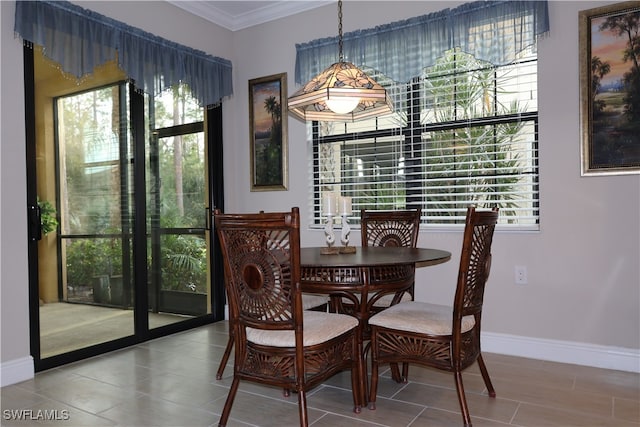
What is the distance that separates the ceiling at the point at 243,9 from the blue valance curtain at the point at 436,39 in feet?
1.26

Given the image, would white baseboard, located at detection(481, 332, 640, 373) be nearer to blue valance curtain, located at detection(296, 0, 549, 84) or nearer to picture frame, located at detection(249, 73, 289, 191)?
blue valance curtain, located at detection(296, 0, 549, 84)

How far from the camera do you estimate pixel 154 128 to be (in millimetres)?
4051

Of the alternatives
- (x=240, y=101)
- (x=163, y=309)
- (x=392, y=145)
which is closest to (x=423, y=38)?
(x=392, y=145)

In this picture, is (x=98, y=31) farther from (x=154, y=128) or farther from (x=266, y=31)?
(x=266, y=31)

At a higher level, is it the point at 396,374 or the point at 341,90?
the point at 341,90

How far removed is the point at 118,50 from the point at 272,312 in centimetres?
255

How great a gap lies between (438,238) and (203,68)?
8.32 ft

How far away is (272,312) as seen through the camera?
2.08 metres

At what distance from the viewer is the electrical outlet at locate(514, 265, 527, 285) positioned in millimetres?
3385

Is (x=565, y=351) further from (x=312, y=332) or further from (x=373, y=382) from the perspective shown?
(x=312, y=332)

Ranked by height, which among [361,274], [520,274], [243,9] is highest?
[243,9]

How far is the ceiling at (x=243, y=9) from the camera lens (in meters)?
4.20

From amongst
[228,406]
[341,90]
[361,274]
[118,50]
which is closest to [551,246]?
[361,274]

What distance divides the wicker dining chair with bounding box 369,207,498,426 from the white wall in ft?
3.51
